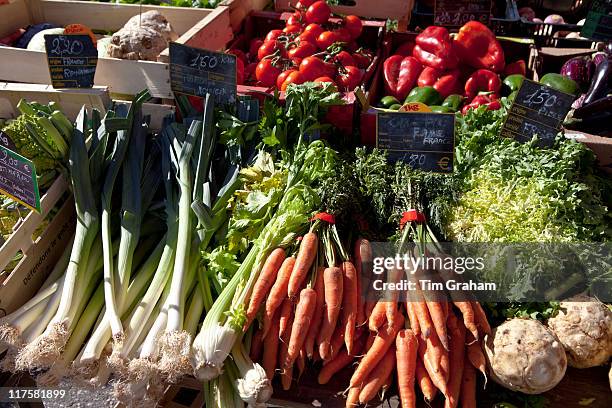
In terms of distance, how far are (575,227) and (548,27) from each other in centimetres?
286

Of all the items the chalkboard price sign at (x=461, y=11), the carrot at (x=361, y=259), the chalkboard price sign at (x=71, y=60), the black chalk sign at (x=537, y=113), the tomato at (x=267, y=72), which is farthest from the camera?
the chalkboard price sign at (x=461, y=11)

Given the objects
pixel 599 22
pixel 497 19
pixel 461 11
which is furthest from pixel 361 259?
pixel 497 19

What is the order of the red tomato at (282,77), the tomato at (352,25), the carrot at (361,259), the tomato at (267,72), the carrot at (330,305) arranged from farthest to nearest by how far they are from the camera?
the tomato at (352,25) < the tomato at (267,72) < the red tomato at (282,77) < the carrot at (361,259) < the carrot at (330,305)

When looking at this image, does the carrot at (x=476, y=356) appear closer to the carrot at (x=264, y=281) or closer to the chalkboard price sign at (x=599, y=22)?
the carrot at (x=264, y=281)

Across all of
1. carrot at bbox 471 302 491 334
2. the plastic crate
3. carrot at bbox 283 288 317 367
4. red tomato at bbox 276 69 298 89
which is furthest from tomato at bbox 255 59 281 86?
carrot at bbox 471 302 491 334

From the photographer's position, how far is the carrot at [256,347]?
199cm

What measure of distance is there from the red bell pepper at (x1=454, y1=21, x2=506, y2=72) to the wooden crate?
67.6 inches

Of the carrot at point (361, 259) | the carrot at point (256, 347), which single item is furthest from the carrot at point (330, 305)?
the carrot at point (256, 347)

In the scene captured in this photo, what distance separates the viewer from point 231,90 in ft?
8.75

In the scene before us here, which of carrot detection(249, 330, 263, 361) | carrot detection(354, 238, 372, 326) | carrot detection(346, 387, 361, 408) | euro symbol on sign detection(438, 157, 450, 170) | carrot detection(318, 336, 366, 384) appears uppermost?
euro symbol on sign detection(438, 157, 450, 170)

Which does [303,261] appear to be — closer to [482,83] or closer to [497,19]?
[482,83]

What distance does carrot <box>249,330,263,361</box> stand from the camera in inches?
78.2

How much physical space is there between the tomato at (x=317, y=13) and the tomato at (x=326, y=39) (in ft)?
0.65

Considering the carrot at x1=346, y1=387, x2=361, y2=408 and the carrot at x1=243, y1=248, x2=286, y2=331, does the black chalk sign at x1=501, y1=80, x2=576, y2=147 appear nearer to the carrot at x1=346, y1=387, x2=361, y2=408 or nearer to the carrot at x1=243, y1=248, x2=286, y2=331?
the carrot at x1=243, y1=248, x2=286, y2=331
